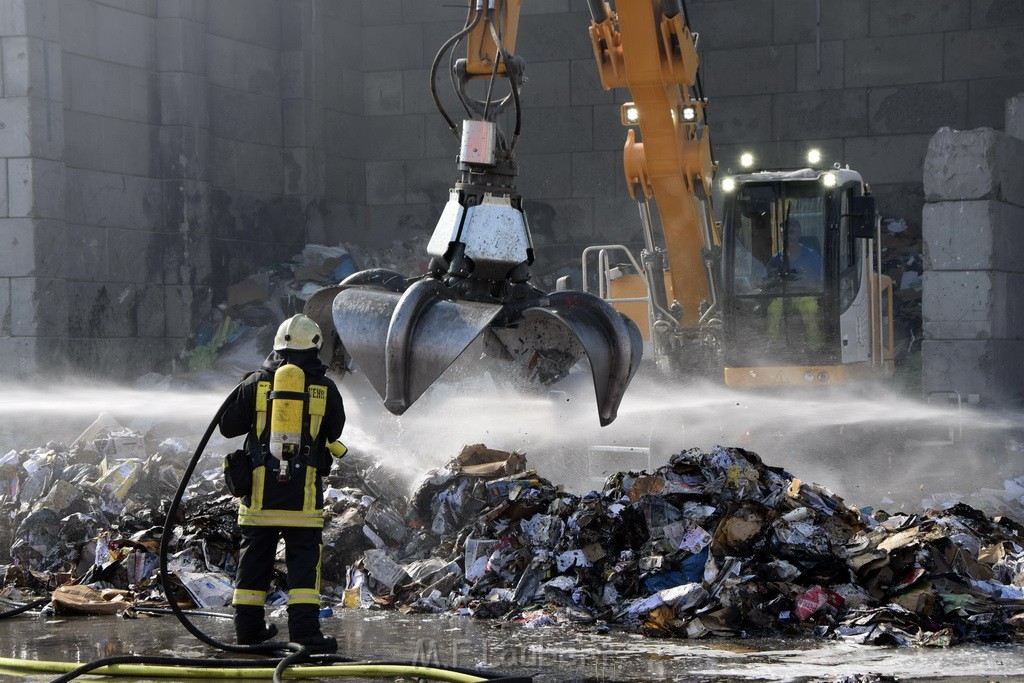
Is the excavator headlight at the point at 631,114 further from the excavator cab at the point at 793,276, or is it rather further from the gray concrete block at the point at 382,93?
the gray concrete block at the point at 382,93

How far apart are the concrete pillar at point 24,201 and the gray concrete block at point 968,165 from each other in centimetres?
874

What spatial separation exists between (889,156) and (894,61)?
1.16m

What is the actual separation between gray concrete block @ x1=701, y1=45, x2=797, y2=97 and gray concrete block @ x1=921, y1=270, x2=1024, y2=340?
194 inches

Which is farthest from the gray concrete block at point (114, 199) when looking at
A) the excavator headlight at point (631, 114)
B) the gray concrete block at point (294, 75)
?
the excavator headlight at point (631, 114)

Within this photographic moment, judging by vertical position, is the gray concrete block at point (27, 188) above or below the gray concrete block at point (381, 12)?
below

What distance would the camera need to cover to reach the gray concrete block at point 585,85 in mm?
17062

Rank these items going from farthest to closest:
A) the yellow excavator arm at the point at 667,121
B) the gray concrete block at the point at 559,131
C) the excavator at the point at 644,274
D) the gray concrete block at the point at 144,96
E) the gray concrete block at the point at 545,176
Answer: the gray concrete block at the point at 545,176 → the gray concrete block at the point at 559,131 → the gray concrete block at the point at 144,96 → the yellow excavator arm at the point at 667,121 → the excavator at the point at 644,274

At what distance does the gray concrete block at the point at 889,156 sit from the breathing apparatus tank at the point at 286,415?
11.5 m

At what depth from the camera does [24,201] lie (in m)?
13.3

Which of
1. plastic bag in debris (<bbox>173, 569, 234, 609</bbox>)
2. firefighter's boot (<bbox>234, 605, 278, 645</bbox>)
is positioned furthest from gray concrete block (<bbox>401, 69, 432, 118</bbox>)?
firefighter's boot (<bbox>234, 605, 278, 645</bbox>)

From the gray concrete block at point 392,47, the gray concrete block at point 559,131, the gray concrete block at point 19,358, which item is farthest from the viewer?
the gray concrete block at point 392,47

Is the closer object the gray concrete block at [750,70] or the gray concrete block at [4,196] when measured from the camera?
the gray concrete block at [4,196]

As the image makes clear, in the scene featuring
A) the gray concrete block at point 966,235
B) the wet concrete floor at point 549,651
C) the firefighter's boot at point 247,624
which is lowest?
the wet concrete floor at point 549,651

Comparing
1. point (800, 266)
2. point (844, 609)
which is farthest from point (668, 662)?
point (800, 266)
